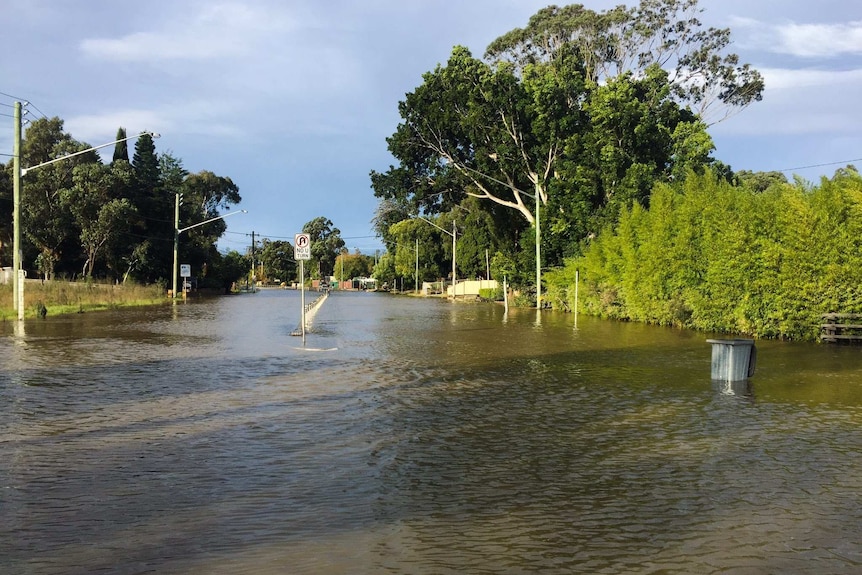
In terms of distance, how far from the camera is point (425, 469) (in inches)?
294

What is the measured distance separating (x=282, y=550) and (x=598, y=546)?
2136 millimetres

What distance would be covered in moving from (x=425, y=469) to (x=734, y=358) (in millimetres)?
8174

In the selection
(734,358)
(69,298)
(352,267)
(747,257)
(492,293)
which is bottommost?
(734,358)

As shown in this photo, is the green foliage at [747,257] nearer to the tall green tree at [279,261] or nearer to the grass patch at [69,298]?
the grass patch at [69,298]

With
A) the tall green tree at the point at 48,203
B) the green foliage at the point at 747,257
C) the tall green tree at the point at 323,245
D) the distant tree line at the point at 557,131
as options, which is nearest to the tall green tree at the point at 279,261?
the tall green tree at the point at 323,245

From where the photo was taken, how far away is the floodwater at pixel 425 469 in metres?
5.20

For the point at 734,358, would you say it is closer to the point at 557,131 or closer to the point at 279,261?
the point at 557,131

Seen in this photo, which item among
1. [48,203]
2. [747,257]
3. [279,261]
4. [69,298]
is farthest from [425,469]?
[279,261]

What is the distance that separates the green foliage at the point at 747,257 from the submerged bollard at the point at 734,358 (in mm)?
9106

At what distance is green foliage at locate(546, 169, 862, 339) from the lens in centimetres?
2108

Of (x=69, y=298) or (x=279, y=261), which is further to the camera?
(x=279, y=261)

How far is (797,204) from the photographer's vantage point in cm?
2131

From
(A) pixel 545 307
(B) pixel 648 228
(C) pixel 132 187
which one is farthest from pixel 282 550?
(C) pixel 132 187

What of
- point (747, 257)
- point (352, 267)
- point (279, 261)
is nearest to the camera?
point (747, 257)
